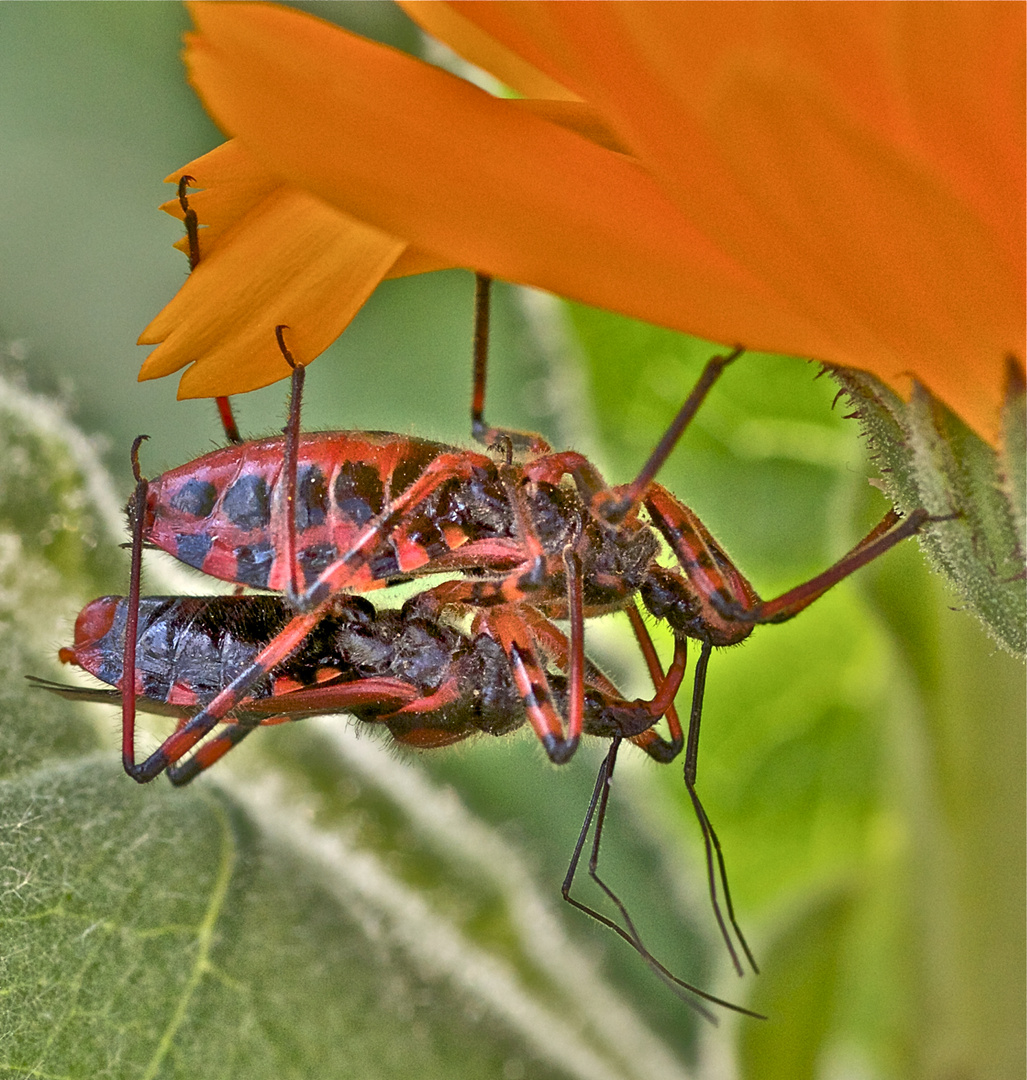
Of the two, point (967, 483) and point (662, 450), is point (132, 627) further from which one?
point (967, 483)

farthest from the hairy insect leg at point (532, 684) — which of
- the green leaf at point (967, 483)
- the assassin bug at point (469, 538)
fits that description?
the green leaf at point (967, 483)

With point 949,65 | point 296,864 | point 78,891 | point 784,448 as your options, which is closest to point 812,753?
point 784,448

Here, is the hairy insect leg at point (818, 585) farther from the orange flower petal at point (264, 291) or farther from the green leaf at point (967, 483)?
the orange flower petal at point (264, 291)

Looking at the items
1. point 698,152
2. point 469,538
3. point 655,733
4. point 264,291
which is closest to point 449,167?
point 698,152

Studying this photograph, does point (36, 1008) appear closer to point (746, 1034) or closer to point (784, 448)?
point (746, 1034)

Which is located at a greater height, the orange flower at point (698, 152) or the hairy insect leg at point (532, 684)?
the orange flower at point (698, 152)

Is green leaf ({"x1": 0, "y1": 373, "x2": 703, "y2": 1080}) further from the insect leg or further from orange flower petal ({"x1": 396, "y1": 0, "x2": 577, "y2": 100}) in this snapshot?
orange flower petal ({"x1": 396, "y1": 0, "x2": 577, "y2": 100})
